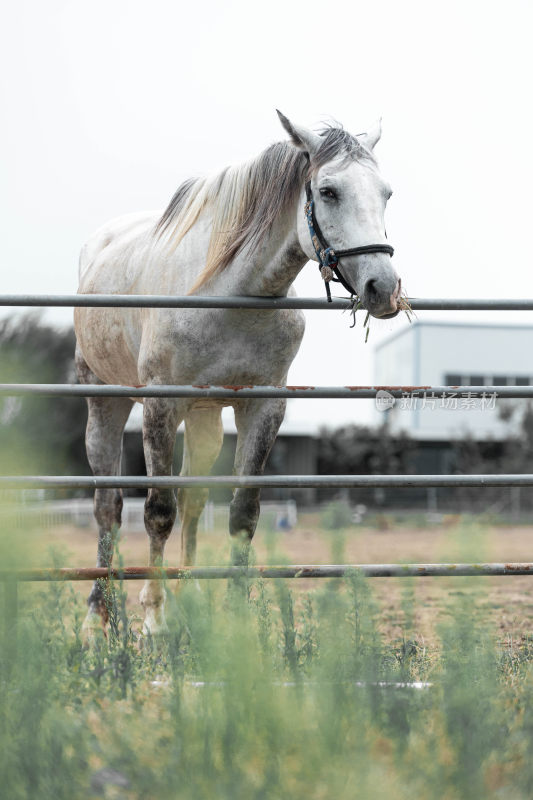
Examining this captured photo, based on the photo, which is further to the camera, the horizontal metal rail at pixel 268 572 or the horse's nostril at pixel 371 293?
the horse's nostril at pixel 371 293

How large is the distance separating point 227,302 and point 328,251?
16.7 inches

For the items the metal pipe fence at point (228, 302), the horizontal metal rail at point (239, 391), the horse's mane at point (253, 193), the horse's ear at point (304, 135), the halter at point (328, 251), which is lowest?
the horizontal metal rail at point (239, 391)

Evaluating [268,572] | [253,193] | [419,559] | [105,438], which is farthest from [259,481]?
[419,559]

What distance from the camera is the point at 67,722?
5.45 feet

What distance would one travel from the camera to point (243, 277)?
3.62 metres

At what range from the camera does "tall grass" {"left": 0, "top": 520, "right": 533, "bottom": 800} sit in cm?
148

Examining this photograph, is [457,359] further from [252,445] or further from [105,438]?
[252,445]

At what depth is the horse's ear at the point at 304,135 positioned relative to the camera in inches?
133

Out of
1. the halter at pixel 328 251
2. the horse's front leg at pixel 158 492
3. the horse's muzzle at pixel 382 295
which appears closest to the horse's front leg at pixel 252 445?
the horse's front leg at pixel 158 492

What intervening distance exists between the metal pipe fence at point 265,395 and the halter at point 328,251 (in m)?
0.08

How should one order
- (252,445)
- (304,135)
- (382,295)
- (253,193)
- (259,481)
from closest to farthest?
1. (382,295)
2. (259,481)
3. (304,135)
4. (253,193)
5. (252,445)

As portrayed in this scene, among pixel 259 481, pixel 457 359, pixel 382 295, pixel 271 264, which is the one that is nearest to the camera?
pixel 382 295

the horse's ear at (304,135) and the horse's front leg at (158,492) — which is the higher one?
the horse's ear at (304,135)

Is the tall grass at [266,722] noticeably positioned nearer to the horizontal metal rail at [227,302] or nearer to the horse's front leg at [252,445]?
the horizontal metal rail at [227,302]
